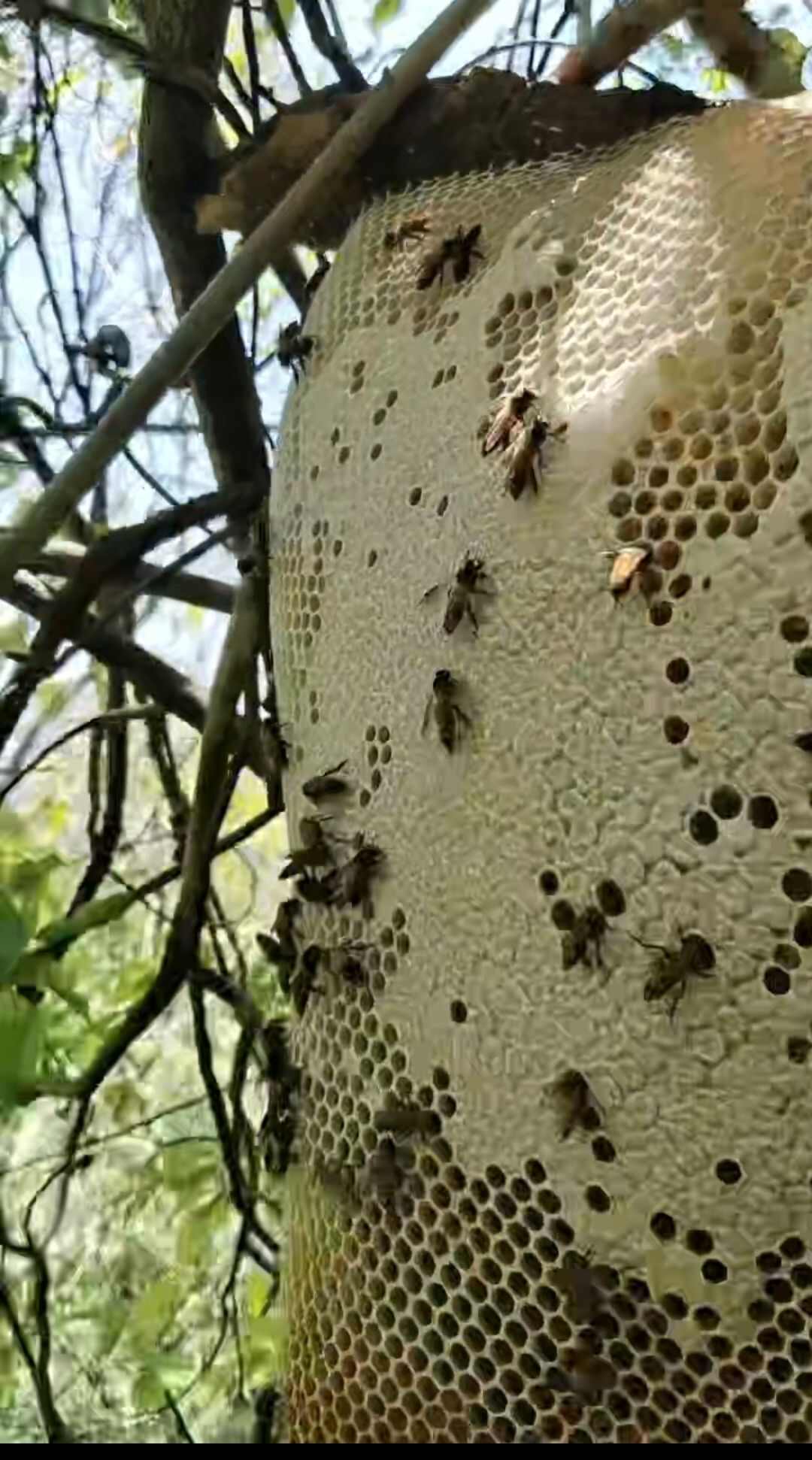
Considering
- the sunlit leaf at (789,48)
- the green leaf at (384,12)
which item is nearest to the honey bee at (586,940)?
the sunlit leaf at (789,48)

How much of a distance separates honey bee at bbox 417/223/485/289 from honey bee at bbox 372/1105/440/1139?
1.12ft

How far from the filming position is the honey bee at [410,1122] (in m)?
0.61

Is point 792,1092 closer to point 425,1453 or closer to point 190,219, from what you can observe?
point 425,1453

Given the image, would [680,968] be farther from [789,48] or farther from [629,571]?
[789,48]

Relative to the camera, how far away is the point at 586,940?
21.7 inches

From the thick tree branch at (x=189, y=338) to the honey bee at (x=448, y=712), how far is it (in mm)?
156

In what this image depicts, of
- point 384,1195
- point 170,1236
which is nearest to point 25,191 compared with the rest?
point 170,1236

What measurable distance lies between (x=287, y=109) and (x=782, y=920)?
46cm

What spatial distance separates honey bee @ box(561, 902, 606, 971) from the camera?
550mm

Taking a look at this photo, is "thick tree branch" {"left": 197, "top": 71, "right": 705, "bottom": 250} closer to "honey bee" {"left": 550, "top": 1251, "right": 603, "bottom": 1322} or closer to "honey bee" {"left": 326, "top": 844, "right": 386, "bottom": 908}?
"honey bee" {"left": 326, "top": 844, "right": 386, "bottom": 908}

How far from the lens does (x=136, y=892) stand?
2.53ft

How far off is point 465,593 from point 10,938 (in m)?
0.21

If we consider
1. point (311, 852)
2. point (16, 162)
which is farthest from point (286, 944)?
point (16, 162)

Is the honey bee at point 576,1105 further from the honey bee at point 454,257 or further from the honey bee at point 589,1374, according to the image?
the honey bee at point 454,257
